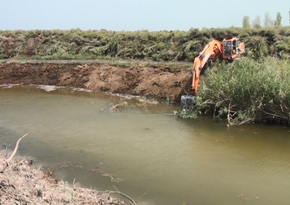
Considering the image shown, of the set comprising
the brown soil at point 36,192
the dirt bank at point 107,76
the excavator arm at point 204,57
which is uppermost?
the excavator arm at point 204,57

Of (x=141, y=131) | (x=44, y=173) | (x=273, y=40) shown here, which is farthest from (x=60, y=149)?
(x=273, y=40)

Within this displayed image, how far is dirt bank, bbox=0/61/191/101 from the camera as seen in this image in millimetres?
15641

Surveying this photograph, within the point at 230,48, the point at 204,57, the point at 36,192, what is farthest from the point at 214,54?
the point at 36,192

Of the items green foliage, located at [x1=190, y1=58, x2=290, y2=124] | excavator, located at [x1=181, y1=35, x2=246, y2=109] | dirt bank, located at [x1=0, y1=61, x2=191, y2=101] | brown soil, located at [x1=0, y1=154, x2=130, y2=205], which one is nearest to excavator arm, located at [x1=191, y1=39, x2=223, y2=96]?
excavator, located at [x1=181, y1=35, x2=246, y2=109]

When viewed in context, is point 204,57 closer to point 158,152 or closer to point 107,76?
point 158,152

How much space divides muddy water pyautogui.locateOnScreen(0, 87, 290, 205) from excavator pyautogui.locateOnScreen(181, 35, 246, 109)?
946 mm

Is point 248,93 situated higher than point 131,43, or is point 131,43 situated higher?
point 131,43

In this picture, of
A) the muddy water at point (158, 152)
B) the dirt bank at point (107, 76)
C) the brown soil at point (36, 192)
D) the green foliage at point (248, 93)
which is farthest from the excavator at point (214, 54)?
the brown soil at point (36, 192)

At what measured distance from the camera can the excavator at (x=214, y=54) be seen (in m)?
12.5

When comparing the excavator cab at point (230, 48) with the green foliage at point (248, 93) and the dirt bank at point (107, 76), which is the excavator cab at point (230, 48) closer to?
the green foliage at point (248, 93)

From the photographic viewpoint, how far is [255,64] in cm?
1205

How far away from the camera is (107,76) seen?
59.5ft

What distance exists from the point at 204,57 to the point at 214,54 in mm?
1171

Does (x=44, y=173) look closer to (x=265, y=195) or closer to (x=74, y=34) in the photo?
(x=265, y=195)
